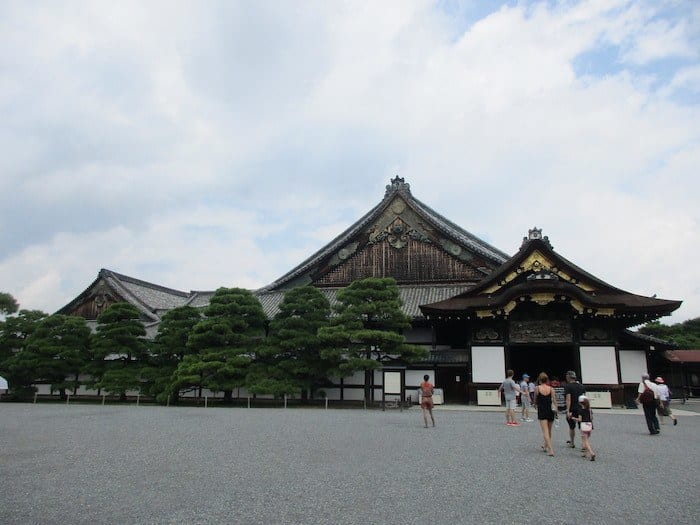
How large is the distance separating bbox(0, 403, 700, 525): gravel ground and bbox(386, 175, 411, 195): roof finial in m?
18.2

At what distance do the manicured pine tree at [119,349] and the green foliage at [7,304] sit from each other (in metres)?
26.0

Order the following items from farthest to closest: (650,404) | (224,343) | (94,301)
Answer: (94,301) < (224,343) < (650,404)

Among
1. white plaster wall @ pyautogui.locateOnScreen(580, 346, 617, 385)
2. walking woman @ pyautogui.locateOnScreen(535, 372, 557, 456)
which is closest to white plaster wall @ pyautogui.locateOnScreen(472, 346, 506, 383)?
white plaster wall @ pyautogui.locateOnScreen(580, 346, 617, 385)

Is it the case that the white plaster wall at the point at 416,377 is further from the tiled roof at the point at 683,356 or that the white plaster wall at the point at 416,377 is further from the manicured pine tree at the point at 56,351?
the manicured pine tree at the point at 56,351

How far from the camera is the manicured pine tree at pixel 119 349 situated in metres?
22.7

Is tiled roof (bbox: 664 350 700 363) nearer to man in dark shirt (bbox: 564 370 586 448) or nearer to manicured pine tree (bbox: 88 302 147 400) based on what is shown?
man in dark shirt (bbox: 564 370 586 448)

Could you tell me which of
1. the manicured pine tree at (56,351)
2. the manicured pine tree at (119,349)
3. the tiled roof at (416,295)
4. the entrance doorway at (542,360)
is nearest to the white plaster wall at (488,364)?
the tiled roof at (416,295)

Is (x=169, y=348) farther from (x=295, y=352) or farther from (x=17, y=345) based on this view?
(x=17, y=345)

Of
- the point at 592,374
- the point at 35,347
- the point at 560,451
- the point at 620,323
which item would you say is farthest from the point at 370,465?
the point at 35,347

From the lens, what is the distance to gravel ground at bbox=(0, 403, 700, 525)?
5.69 m

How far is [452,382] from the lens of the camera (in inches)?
893

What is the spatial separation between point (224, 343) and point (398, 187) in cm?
1370

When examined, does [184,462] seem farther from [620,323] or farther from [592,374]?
[620,323]

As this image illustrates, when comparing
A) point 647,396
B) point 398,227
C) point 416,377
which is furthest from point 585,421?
point 398,227
